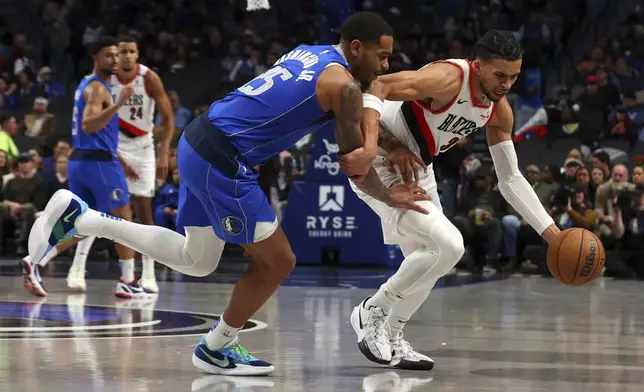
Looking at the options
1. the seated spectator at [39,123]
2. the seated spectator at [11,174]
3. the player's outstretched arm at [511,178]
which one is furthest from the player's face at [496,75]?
the seated spectator at [39,123]

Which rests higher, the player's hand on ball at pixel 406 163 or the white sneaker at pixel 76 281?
the player's hand on ball at pixel 406 163

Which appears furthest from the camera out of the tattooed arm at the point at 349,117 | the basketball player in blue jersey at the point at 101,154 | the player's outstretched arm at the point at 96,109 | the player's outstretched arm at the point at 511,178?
the basketball player in blue jersey at the point at 101,154

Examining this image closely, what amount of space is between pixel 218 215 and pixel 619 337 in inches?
137

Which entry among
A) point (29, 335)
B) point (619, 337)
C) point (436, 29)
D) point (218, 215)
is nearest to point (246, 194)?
point (218, 215)

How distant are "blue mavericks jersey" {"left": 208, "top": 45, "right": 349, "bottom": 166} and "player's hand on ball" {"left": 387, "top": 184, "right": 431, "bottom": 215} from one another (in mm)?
671

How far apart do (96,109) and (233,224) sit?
4.83m

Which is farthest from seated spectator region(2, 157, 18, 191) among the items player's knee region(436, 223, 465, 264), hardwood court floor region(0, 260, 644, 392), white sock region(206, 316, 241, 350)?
player's knee region(436, 223, 465, 264)

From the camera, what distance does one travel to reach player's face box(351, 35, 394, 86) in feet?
18.2

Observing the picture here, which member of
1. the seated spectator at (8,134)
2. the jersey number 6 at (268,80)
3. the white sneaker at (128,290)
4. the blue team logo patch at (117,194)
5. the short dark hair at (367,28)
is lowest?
the white sneaker at (128,290)

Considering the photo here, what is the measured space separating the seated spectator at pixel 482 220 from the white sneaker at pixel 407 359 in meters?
8.00

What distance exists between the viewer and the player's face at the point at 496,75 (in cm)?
629

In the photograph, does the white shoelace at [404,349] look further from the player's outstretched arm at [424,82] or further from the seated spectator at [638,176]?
the seated spectator at [638,176]

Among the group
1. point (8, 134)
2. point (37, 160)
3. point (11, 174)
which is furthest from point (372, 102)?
point (8, 134)

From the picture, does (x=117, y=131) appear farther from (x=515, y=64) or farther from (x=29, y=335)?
(x=515, y=64)
